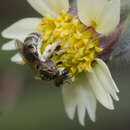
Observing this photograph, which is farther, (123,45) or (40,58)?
(123,45)

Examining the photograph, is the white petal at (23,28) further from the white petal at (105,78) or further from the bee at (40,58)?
the white petal at (105,78)

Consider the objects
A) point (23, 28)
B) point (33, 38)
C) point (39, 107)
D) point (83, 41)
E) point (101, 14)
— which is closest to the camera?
point (33, 38)

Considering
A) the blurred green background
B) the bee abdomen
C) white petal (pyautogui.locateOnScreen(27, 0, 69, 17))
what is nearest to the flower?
white petal (pyautogui.locateOnScreen(27, 0, 69, 17))

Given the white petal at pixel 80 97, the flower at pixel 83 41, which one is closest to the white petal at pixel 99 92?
the flower at pixel 83 41

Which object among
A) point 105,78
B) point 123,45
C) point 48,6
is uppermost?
point 48,6

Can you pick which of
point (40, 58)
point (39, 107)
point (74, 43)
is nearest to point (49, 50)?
point (40, 58)

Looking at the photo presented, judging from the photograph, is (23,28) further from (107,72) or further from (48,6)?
(107,72)

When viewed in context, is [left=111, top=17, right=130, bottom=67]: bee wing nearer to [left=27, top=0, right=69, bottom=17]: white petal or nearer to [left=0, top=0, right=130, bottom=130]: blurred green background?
[left=27, top=0, right=69, bottom=17]: white petal

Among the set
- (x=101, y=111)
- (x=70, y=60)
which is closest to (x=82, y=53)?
(x=70, y=60)
